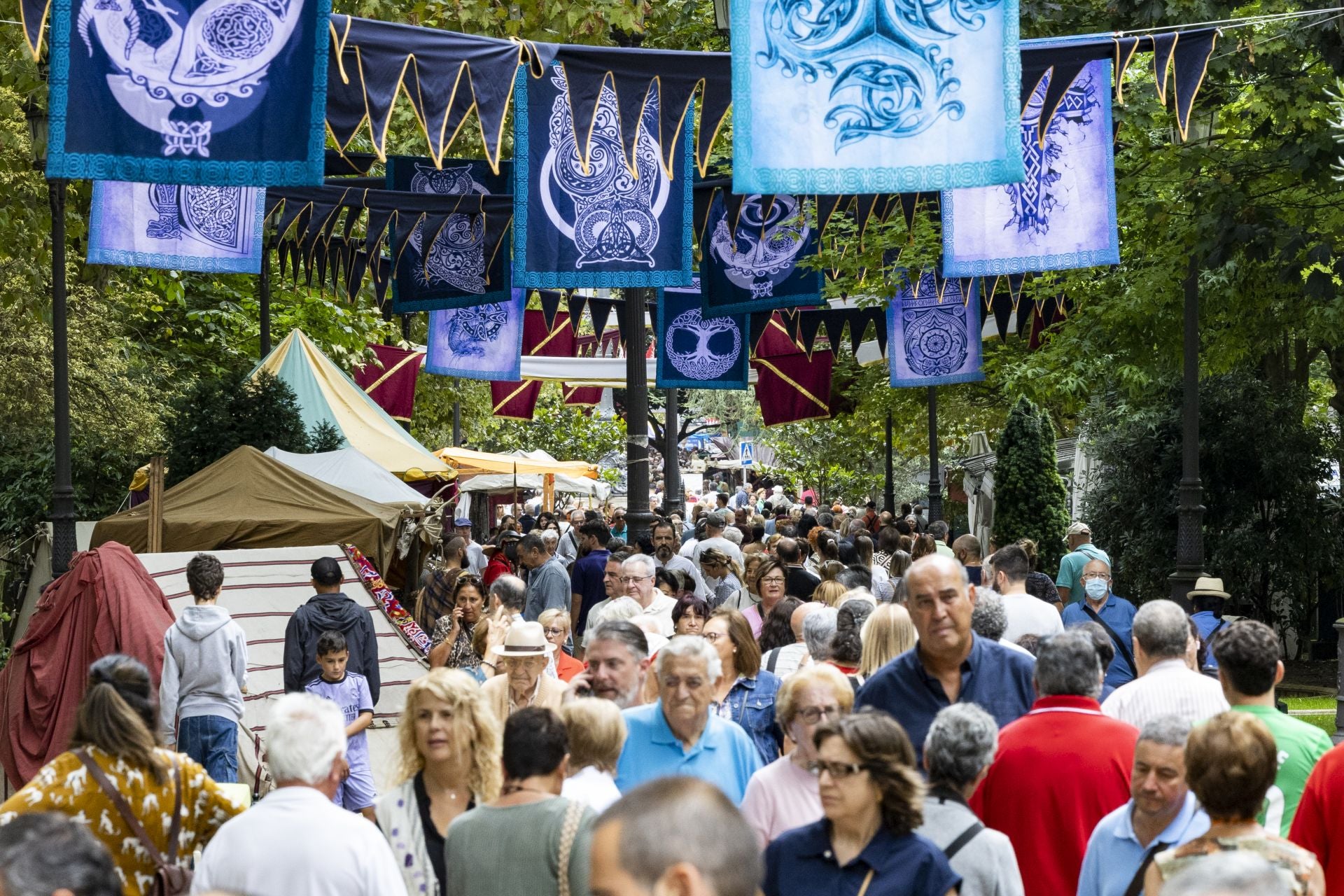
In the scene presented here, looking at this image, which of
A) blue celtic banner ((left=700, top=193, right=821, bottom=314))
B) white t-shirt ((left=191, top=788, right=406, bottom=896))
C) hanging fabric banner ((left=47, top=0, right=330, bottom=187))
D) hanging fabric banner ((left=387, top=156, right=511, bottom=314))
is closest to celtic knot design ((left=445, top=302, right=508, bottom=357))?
hanging fabric banner ((left=387, top=156, right=511, bottom=314))

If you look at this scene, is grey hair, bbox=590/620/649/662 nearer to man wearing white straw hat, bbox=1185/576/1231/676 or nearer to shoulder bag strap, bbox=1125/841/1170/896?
shoulder bag strap, bbox=1125/841/1170/896

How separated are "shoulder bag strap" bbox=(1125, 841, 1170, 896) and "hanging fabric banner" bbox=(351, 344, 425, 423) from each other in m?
27.2

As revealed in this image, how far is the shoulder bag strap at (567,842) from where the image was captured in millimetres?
4961

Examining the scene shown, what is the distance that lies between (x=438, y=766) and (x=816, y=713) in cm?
138

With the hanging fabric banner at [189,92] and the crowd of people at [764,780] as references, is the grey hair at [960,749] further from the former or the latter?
the hanging fabric banner at [189,92]

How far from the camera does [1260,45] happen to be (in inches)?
524

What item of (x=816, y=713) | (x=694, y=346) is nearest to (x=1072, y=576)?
(x=816, y=713)

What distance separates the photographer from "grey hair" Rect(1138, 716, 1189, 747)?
5.21m

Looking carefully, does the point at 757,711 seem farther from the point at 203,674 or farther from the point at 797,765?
the point at 203,674

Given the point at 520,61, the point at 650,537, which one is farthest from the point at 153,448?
the point at 520,61

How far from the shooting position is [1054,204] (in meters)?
13.4

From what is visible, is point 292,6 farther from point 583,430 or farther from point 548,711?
point 583,430

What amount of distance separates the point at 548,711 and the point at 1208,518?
1831 centimetres

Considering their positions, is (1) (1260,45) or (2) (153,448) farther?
(2) (153,448)
